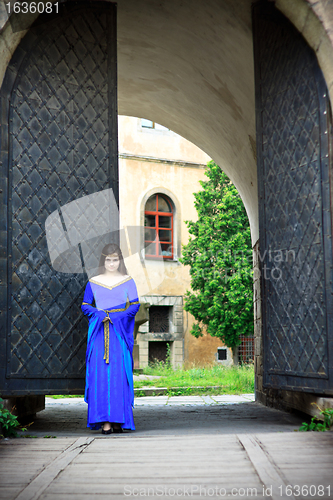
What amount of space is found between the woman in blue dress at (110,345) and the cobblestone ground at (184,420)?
24cm

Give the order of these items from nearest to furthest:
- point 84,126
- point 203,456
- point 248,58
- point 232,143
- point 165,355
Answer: point 203,456
point 84,126
point 248,58
point 232,143
point 165,355

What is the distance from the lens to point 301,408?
17.1 feet

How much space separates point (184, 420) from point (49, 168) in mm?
2947

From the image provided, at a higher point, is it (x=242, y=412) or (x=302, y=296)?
(x=302, y=296)

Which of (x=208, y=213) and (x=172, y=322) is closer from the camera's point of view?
(x=208, y=213)

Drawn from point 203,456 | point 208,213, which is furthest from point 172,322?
point 203,456

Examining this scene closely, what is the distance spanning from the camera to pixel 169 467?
295 cm

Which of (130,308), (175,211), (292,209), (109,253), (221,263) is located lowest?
(130,308)

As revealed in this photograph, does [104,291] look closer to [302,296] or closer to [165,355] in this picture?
[302,296]

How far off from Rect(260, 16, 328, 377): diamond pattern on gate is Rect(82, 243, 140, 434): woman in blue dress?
4.65 feet

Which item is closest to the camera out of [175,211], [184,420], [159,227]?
[184,420]

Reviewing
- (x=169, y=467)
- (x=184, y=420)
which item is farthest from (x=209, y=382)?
(x=169, y=467)

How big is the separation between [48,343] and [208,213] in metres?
13.3

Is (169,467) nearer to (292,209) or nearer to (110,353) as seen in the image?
(110,353)
